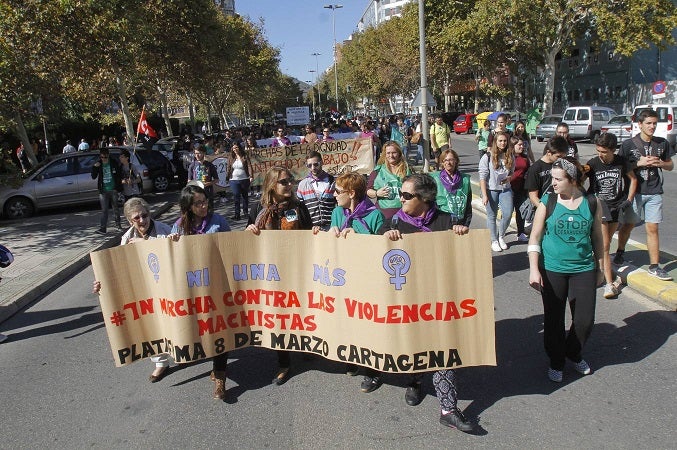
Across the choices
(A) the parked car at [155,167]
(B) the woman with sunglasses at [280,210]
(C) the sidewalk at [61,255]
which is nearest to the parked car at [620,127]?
(C) the sidewalk at [61,255]

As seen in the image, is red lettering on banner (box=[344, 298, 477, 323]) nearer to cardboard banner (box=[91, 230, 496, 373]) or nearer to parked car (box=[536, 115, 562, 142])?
cardboard banner (box=[91, 230, 496, 373])

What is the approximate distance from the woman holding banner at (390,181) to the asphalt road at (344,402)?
1655 mm

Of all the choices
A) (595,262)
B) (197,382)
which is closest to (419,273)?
(595,262)

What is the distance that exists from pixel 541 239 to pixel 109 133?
3608 cm

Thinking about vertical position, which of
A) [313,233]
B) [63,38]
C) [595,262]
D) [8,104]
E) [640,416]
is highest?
[63,38]

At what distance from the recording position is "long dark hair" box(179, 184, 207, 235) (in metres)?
4.27

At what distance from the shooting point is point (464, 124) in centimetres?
4028

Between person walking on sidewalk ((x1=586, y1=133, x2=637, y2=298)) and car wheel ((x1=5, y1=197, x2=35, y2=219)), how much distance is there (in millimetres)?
13728

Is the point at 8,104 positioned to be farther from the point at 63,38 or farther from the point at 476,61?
the point at 476,61

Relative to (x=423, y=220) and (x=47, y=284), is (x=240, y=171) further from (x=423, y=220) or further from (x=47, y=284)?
(x=423, y=220)

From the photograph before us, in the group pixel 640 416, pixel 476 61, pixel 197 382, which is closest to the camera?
pixel 640 416

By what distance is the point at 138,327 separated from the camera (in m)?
4.27

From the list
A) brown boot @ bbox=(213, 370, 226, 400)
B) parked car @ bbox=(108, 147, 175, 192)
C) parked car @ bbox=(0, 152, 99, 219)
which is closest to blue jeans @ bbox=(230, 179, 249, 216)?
parked car @ bbox=(0, 152, 99, 219)

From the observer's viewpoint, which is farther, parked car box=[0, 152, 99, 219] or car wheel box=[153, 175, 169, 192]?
car wheel box=[153, 175, 169, 192]
